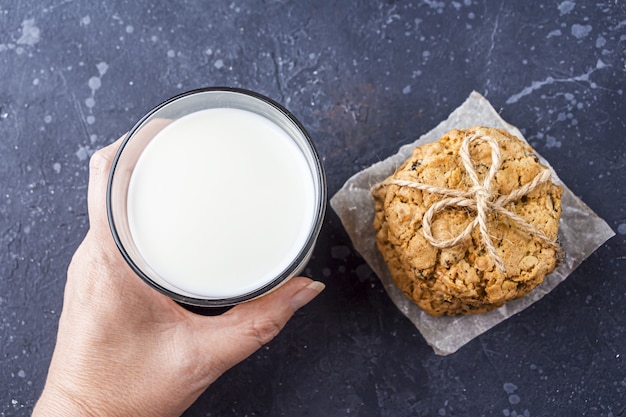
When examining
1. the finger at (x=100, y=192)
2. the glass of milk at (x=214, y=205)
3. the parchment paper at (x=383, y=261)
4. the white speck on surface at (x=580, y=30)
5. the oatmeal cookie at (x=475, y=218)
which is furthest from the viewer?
the white speck on surface at (x=580, y=30)

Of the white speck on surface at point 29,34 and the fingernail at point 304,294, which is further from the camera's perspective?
the white speck on surface at point 29,34

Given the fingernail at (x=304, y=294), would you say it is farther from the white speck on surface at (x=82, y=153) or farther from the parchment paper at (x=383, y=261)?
the white speck on surface at (x=82, y=153)

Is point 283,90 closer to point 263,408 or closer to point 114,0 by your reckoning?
point 114,0

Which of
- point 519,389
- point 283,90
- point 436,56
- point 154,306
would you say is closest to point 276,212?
point 154,306

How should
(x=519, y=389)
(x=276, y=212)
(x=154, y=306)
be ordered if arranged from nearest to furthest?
(x=276, y=212) → (x=154, y=306) → (x=519, y=389)

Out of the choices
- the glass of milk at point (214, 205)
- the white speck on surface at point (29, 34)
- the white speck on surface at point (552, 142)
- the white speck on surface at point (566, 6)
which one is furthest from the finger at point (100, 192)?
the white speck on surface at point (566, 6)

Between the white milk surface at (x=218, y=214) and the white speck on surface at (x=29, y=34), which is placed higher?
the white speck on surface at (x=29, y=34)

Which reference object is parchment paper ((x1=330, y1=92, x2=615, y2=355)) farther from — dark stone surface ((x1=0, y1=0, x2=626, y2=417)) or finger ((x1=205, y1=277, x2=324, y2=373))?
finger ((x1=205, y1=277, x2=324, y2=373))
